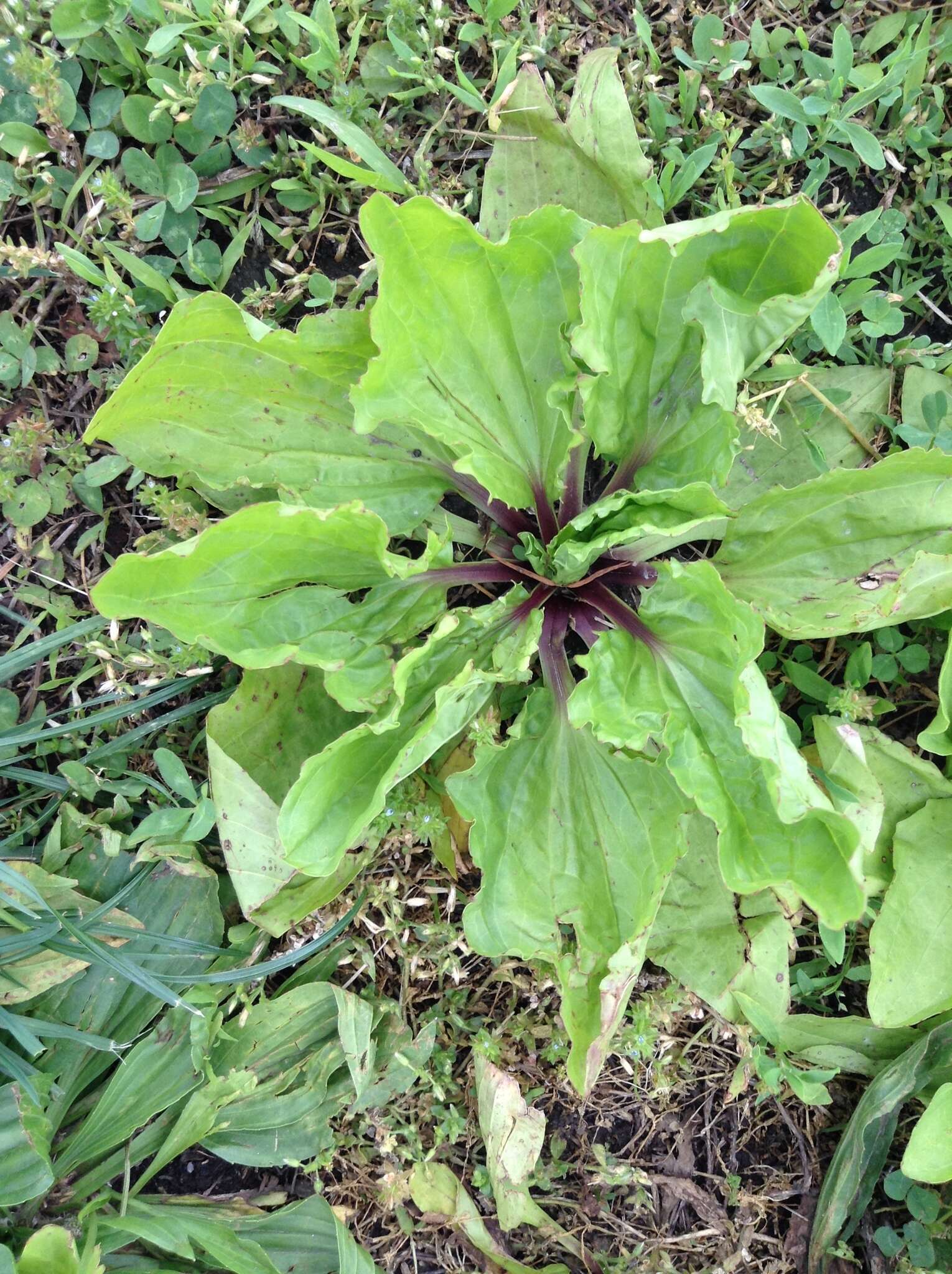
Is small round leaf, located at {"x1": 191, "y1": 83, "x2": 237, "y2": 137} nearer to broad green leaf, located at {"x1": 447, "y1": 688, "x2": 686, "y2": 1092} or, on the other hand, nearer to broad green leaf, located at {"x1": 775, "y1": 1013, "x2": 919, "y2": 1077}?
broad green leaf, located at {"x1": 447, "y1": 688, "x2": 686, "y2": 1092}

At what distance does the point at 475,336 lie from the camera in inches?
81.0

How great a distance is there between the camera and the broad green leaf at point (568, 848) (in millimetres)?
2143

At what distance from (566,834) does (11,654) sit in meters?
1.52

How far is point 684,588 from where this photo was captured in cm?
204

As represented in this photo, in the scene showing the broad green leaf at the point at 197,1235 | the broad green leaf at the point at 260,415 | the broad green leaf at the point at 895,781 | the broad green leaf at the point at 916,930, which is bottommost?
the broad green leaf at the point at 197,1235

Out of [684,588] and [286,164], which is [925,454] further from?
[286,164]

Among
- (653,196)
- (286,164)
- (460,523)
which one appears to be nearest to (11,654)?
(460,523)

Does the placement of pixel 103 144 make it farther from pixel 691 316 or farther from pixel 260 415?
pixel 691 316

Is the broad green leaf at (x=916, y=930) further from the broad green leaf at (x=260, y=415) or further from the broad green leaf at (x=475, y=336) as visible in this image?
the broad green leaf at (x=260, y=415)

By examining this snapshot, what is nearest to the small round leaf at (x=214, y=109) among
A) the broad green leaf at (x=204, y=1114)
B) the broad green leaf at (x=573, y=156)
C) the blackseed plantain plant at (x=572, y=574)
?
the blackseed plantain plant at (x=572, y=574)

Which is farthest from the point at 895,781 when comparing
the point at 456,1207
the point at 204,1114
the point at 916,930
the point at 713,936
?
the point at 204,1114

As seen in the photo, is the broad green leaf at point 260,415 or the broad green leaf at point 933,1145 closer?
the broad green leaf at point 260,415

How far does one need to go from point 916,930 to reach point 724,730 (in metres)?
0.83

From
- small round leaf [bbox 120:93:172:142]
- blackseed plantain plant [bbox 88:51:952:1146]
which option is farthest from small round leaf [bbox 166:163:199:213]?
blackseed plantain plant [bbox 88:51:952:1146]
